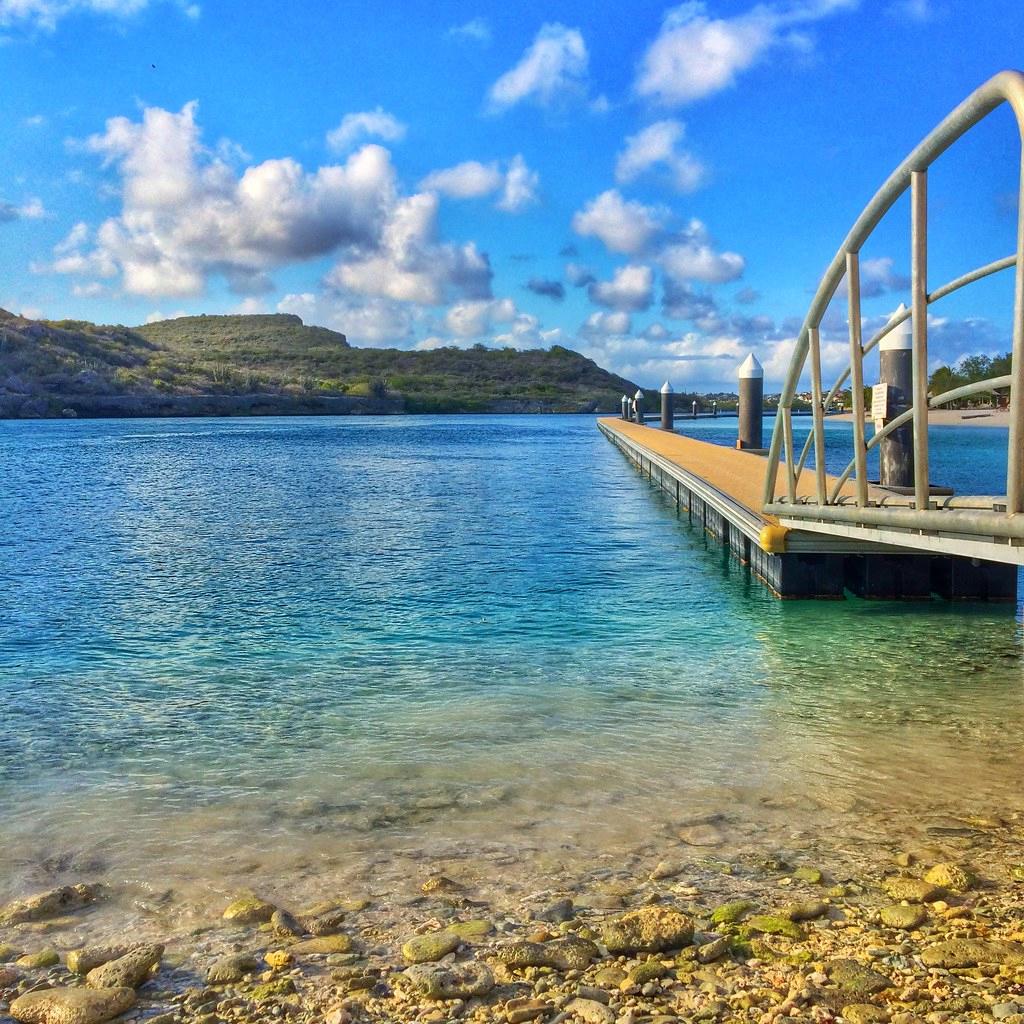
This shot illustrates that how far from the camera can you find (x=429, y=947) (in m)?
3.96

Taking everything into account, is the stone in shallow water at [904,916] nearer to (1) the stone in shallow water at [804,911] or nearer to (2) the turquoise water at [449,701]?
(1) the stone in shallow water at [804,911]

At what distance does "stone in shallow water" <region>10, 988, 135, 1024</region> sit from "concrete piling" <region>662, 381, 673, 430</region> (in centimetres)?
4667

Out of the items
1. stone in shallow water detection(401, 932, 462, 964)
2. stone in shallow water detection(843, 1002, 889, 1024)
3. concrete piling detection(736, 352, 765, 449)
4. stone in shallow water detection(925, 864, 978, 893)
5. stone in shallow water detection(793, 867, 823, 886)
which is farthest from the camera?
concrete piling detection(736, 352, 765, 449)

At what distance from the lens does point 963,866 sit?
4750 mm

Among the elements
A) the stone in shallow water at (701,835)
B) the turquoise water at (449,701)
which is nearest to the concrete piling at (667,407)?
the turquoise water at (449,701)

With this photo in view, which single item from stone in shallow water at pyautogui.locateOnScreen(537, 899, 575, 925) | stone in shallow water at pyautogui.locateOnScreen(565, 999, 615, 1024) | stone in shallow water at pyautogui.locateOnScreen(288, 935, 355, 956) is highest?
stone in shallow water at pyautogui.locateOnScreen(565, 999, 615, 1024)

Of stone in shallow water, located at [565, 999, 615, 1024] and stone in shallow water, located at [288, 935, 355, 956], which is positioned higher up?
stone in shallow water, located at [565, 999, 615, 1024]

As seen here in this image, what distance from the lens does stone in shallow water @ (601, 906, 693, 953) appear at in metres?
3.89

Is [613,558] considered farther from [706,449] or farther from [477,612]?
[706,449]

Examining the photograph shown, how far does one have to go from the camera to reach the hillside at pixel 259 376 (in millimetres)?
112688

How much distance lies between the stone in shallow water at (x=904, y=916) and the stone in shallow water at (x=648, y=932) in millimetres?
848

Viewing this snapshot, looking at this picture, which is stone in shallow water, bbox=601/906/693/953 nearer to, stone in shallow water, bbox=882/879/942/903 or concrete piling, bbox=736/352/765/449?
stone in shallow water, bbox=882/879/942/903

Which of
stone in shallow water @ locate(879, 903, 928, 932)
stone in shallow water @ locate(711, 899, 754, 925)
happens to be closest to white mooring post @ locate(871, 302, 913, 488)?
stone in shallow water @ locate(879, 903, 928, 932)

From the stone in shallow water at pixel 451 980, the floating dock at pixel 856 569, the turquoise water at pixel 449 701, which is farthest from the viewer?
the floating dock at pixel 856 569
